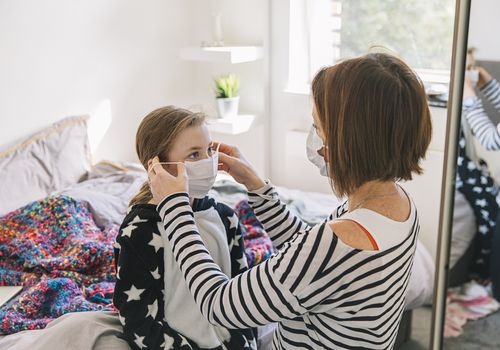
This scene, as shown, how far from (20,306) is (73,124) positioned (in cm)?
125

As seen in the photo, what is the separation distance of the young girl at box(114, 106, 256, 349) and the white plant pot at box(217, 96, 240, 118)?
66.0 inches

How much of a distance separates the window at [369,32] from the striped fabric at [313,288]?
70.6 inches

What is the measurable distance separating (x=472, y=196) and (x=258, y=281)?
1017mm

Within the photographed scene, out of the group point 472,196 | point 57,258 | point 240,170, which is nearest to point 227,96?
point 57,258

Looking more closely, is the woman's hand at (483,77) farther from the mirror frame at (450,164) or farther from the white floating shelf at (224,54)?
the white floating shelf at (224,54)

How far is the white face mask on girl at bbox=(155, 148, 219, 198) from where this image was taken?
3.96 feet

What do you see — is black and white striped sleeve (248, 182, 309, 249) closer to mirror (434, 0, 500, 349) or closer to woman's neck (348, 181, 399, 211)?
woman's neck (348, 181, 399, 211)

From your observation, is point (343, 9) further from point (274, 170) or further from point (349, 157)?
point (349, 157)

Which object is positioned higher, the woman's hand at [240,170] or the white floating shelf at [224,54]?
the white floating shelf at [224,54]

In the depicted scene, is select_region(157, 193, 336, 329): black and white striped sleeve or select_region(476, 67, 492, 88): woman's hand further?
select_region(476, 67, 492, 88): woman's hand

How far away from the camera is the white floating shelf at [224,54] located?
2789mm

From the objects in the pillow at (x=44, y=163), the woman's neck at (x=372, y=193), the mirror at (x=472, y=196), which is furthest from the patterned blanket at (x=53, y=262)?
the mirror at (x=472, y=196)

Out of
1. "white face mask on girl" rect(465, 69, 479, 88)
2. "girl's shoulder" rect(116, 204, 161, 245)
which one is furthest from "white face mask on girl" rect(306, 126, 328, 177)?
"white face mask on girl" rect(465, 69, 479, 88)

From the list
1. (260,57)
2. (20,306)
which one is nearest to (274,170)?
(260,57)
